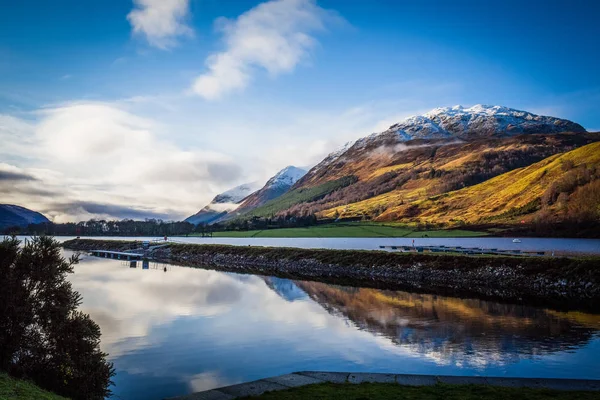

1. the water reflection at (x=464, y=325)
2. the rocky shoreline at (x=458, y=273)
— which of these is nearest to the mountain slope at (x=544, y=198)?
the rocky shoreline at (x=458, y=273)

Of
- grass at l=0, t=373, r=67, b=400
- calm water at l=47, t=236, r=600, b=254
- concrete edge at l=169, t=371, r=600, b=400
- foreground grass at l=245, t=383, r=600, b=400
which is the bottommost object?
concrete edge at l=169, t=371, r=600, b=400

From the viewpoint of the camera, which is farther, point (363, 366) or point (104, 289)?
point (104, 289)

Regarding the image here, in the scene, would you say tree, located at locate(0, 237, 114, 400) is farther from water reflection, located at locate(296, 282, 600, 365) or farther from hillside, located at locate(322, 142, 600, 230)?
hillside, located at locate(322, 142, 600, 230)

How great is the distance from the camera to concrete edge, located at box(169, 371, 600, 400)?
595 inches

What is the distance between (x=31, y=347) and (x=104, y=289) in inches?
1640

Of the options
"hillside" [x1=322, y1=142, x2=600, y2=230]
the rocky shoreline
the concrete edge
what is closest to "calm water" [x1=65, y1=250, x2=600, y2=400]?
the concrete edge

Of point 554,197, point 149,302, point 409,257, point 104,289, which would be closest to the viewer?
point 149,302

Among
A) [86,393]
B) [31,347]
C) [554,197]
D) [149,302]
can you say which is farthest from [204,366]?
[554,197]

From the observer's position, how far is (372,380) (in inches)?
648

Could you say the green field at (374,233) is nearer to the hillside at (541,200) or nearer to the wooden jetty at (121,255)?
the hillside at (541,200)

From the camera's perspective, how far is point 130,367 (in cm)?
2144

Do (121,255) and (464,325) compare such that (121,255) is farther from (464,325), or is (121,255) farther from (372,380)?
(372,380)

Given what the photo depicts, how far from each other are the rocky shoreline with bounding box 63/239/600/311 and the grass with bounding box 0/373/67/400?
3838 centimetres

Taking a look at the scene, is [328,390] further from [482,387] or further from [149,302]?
[149,302]
